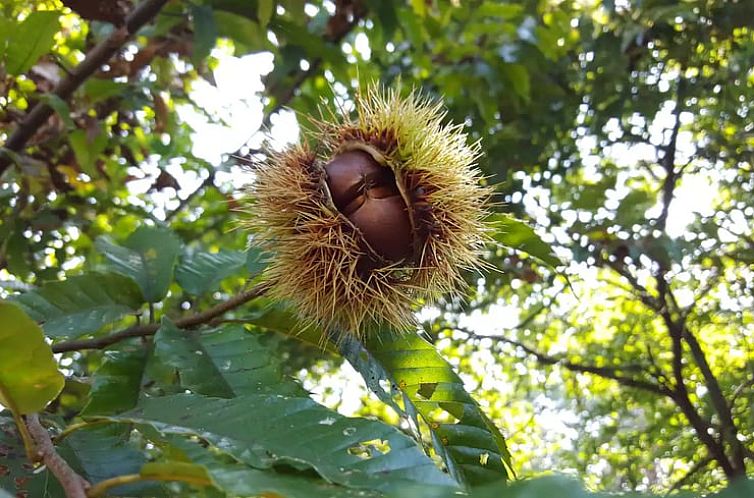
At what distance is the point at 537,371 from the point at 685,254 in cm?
114

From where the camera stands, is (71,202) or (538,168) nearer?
(71,202)

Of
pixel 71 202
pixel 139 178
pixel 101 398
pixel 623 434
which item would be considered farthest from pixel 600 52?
pixel 101 398

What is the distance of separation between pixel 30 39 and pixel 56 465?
1269 millimetres

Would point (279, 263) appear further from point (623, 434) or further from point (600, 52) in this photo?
point (623, 434)

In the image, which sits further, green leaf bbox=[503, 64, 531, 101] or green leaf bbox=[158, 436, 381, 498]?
green leaf bbox=[503, 64, 531, 101]

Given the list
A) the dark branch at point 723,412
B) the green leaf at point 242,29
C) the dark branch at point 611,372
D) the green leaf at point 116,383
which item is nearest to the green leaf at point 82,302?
the green leaf at point 116,383

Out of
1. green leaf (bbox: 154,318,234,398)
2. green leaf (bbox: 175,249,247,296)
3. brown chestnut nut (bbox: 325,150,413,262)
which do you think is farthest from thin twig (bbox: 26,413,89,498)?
green leaf (bbox: 175,249,247,296)

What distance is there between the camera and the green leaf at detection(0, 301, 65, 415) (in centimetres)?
74

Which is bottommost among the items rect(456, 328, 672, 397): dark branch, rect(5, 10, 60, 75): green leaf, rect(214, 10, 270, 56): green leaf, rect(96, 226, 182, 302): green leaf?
rect(96, 226, 182, 302): green leaf

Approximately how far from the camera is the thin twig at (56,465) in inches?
25.2

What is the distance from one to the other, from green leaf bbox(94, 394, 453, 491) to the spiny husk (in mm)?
329

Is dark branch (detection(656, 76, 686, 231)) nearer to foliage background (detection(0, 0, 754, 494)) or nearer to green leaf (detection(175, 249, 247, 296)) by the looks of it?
foliage background (detection(0, 0, 754, 494))

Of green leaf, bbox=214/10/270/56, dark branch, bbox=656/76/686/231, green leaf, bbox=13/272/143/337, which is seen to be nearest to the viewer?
green leaf, bbox=13/272/143/337

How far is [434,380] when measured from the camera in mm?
1073
